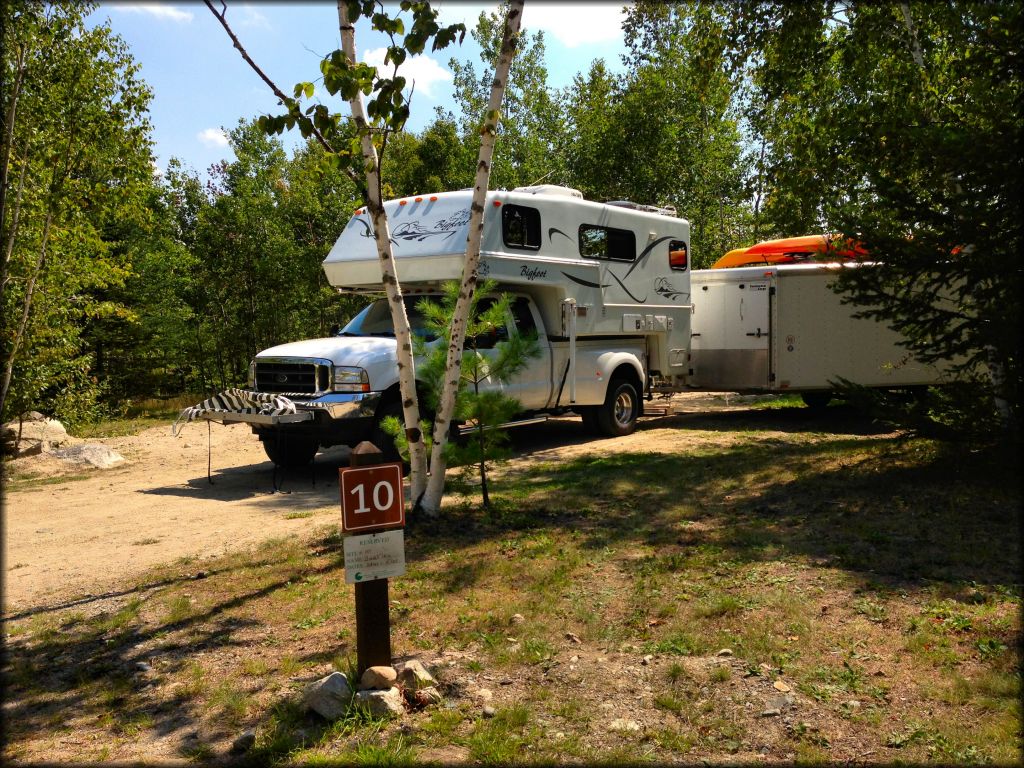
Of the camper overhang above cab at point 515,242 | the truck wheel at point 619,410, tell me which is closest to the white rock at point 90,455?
the camper overhang above cab at point 515,242

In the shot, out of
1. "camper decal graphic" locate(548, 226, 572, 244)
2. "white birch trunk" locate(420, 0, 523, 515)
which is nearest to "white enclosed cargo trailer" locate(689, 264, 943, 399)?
"camper decal graphic" locate(548, 226, 572, 244)

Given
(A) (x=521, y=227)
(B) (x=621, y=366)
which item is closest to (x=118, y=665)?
(A) (x=521, y=227)

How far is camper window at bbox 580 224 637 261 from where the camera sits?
11.4m

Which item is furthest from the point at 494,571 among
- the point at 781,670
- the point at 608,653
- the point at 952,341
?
the point at 952,341

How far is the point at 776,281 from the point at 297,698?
10.9 metres

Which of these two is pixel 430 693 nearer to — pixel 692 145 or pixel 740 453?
pixel 740 453

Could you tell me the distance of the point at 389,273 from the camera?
6.28m

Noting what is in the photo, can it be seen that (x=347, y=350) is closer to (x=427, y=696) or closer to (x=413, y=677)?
(x=413, y=677)

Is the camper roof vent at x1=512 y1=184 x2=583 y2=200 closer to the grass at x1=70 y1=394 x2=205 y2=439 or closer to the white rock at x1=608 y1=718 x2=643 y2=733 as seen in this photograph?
the white rock at x1=608 y1=718 x2=643 y2=733

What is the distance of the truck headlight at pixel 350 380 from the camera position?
8.84m

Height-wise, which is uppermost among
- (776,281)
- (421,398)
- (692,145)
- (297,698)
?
(692,145)

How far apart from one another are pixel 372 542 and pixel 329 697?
71 cm

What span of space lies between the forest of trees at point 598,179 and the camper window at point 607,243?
6.62ft

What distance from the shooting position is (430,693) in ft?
12.8
